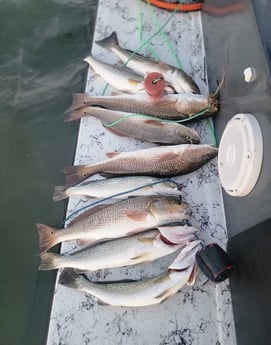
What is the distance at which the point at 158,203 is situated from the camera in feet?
7.92

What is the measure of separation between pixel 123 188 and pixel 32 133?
3.40ft

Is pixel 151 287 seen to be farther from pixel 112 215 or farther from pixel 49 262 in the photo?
pixel 49 262

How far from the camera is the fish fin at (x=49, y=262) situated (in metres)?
2.37

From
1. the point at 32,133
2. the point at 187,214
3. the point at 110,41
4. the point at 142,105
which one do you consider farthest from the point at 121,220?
the point at 110,41

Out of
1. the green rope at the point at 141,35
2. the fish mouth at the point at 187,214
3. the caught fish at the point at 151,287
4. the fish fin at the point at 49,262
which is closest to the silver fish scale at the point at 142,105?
the green rope at the point at 141,35

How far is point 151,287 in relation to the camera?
219cm

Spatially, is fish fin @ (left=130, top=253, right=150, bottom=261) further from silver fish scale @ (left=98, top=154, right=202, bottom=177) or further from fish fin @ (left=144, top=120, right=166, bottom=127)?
fish fin @ (left=144, top=120, right=166, bottom=127)

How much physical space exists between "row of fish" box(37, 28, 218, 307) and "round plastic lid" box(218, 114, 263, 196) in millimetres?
416

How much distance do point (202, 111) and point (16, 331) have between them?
1888mm

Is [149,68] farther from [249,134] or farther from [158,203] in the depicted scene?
[249,134]

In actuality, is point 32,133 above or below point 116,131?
above

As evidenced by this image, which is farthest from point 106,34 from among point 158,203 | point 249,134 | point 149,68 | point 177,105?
point 249,134

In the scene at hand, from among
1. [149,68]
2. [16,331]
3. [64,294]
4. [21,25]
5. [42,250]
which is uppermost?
[21,25]

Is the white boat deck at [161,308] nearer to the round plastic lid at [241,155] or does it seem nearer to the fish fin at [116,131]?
the fish fin at [116,131]
